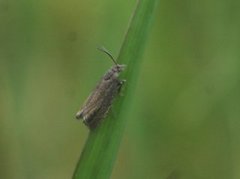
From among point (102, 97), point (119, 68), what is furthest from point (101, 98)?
point (119, 68)

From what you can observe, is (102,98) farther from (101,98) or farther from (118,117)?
(118,117)

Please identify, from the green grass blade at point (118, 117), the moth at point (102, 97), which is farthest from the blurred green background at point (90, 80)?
the green grass blade at point (118, 117)

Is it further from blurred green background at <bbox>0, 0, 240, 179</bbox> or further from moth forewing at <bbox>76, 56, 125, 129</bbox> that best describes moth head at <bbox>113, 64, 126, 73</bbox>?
blurred green background at <bbox>0, 0, 240, 179</bbox>

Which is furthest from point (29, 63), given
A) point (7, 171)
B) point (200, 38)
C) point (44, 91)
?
point (200, 38)

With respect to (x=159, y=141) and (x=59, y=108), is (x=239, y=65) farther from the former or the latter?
(x=59, y=108)

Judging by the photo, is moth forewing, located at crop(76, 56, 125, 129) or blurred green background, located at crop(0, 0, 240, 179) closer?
moth forewing, located at crop(76, 56, 125, 129)

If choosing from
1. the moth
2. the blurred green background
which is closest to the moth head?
the moth
